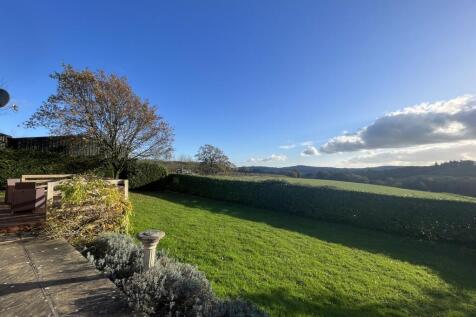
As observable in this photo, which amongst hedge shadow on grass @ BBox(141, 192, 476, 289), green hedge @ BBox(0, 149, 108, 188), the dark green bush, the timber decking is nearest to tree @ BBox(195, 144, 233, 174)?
the dark green bush

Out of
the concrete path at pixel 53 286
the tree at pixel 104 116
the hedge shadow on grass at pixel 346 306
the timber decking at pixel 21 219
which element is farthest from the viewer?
the tree at pixel 104 116

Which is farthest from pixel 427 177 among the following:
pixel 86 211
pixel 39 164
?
pixel 39 164

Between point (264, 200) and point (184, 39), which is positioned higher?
point (184, 39)

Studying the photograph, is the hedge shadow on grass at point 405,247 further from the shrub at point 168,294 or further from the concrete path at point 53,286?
the concrete path at point 53,286

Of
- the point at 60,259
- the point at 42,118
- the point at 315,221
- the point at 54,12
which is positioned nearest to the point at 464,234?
the point at 315,221

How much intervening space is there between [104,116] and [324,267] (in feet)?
42.3

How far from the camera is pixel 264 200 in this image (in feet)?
43.3

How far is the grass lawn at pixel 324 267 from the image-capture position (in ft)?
12.5

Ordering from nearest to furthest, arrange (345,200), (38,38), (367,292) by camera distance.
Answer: (367,292)
(38,38)
(345,200)

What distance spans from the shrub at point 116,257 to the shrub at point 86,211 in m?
0.56

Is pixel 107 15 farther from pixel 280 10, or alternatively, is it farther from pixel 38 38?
pixel 280 10

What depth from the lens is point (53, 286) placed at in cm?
283

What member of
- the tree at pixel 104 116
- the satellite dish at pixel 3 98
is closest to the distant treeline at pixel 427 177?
the tree at pixel 104 116

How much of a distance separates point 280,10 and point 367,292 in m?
8.43
